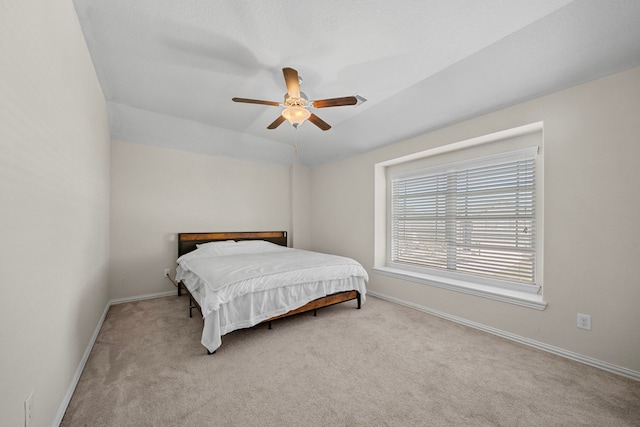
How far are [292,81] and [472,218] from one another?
2.60 m

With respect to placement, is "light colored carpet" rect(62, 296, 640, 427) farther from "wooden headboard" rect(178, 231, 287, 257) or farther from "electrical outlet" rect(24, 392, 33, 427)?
"wooden headboard" rect(178, 231, 287, 257)

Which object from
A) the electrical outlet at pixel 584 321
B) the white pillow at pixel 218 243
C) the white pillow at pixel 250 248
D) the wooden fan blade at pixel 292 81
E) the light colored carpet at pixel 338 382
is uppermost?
the wooden fan blade at pixel 292 81

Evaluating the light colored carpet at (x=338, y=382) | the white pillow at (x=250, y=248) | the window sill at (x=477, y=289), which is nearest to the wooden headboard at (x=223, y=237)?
the white pillow at (x=250, y=248)

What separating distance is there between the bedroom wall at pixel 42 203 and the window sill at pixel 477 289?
11.1ft

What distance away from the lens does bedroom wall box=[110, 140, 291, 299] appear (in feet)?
11.7

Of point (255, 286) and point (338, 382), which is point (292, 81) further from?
point (338, 382)

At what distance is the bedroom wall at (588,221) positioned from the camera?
187cm

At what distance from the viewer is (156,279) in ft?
12.5

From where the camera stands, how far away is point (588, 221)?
204 centimetres

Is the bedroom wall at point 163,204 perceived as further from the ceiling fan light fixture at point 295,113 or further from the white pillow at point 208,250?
the ceiling fan light fixture at point 295,113

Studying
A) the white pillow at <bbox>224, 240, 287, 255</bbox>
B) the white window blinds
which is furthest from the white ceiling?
the white pillow at <bbox>224, 240, 287, 255</bbox>

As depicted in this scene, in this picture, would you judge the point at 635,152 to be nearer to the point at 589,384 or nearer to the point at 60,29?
the point at 589,384

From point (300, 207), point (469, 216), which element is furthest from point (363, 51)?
point (300, 207)

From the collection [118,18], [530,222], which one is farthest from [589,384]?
[118,18]
